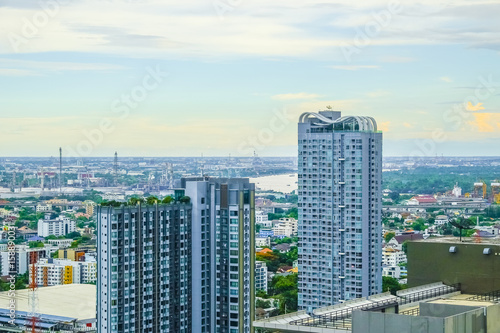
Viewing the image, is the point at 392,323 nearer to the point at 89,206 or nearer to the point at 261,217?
the point at 261,217

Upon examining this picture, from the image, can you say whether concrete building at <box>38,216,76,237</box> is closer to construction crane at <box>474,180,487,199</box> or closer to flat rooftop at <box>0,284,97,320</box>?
flat rooftop at <box>0,284,97,320</box>

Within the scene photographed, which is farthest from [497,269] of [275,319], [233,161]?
[233,161]

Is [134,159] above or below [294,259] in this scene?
above

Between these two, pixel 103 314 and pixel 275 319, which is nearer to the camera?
pixel 275 319

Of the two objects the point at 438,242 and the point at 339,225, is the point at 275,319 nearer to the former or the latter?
the point at 438,242

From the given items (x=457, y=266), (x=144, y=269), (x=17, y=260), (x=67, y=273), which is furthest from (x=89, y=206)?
(x=457, y=266)
